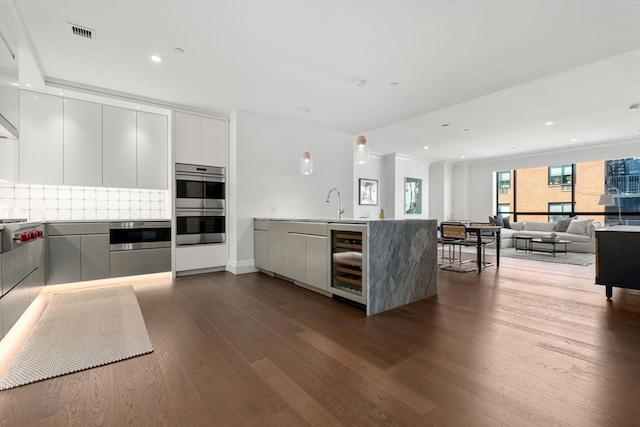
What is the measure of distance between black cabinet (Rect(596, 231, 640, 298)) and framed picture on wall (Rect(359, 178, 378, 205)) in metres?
5.61

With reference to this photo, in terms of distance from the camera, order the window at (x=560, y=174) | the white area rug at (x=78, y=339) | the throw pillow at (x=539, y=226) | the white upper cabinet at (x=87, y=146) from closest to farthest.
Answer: the white area rug at (x=78, y=339), the white upper cabinet at (x=87, y=146), the throw pillow at (x=539, y=226), the window at (x=560, y=174)

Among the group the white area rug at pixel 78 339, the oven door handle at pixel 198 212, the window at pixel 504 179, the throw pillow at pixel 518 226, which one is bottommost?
the white area rug at pixel 78 339

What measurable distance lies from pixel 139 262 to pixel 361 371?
3.67 m

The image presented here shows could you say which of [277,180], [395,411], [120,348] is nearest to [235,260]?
[277,180]

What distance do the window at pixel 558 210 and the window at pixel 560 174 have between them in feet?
2.19

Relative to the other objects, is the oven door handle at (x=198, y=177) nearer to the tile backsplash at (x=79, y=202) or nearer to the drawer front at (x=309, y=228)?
the tile backsplash at (x=79, y=202)

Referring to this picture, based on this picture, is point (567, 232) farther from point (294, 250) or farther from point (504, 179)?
point (294, 250)

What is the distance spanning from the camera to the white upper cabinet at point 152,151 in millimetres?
4359

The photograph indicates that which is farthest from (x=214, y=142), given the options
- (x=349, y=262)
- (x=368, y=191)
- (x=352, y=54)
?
(x=368, y=191)

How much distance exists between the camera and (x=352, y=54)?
3.02 meters

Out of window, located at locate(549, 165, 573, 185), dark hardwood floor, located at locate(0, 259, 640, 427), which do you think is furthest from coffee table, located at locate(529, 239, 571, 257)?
dark hardwood floor, located at locate(0, 259, 640, 427)

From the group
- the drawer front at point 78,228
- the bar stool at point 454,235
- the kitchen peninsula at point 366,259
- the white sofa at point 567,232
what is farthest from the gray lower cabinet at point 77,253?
the white sofa at point 567,232

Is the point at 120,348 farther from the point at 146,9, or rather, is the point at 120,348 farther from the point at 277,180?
the point at 277,180

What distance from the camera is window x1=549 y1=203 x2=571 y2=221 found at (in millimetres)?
8590
